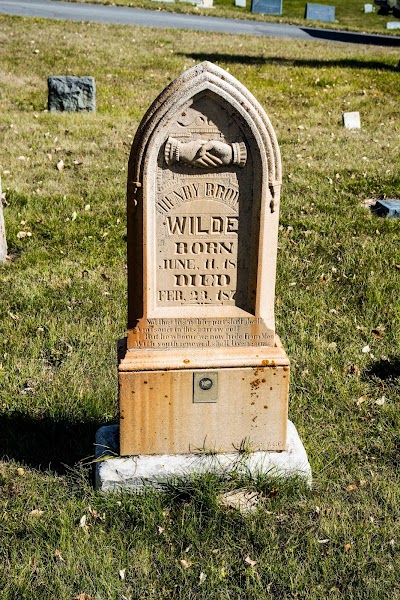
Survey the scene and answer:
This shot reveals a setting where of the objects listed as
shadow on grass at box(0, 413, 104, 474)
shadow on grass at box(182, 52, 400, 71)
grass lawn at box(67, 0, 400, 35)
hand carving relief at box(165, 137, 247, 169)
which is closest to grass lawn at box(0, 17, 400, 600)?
shadow on grass at box(0, 413, 104, 474)

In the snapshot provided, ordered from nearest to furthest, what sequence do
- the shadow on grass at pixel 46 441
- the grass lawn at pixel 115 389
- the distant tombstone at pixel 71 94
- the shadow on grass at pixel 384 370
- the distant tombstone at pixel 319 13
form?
the grass lawn at pixel 115 389 < the shadow on grass at pixel 46 441 < the shadow on grass at pixel 384 370 < the distant tombstone at pixel 71 94 < the distant tombstone at pixel 319 13

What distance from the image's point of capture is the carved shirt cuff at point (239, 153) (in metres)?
3.29

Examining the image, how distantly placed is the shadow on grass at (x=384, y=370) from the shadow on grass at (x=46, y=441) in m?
1.90

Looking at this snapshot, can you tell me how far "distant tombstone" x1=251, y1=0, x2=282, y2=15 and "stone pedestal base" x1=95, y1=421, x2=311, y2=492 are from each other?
2708 centimetres

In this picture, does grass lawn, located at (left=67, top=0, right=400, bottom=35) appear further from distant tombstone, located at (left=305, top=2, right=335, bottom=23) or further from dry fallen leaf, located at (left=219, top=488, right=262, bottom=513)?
dry fallen leaf, located at (left=219, top=488, right=262, bottom=513)

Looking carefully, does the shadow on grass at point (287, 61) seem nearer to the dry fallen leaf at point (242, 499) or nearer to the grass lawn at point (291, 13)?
the grass lawn at point (291, 13)

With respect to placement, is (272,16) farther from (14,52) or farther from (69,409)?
(69,409)

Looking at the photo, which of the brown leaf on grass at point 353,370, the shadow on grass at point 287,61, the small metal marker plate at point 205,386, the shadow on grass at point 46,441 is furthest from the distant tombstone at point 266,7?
the small metal marker plate at point 205,386

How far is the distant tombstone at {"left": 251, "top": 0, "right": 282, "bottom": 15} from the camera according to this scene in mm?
27980

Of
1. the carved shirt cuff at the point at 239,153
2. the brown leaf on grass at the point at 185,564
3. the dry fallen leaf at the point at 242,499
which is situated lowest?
the brown leaf on grass at the point at 185,564

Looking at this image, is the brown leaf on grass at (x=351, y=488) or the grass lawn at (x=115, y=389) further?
the brown leaf on grass at (x=351, y=488)

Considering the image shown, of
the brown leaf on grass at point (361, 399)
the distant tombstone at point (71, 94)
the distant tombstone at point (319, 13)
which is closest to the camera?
the brown leaf on grass at point (361, 399)

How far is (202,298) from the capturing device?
11.9ft

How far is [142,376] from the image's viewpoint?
3551 millimetres
